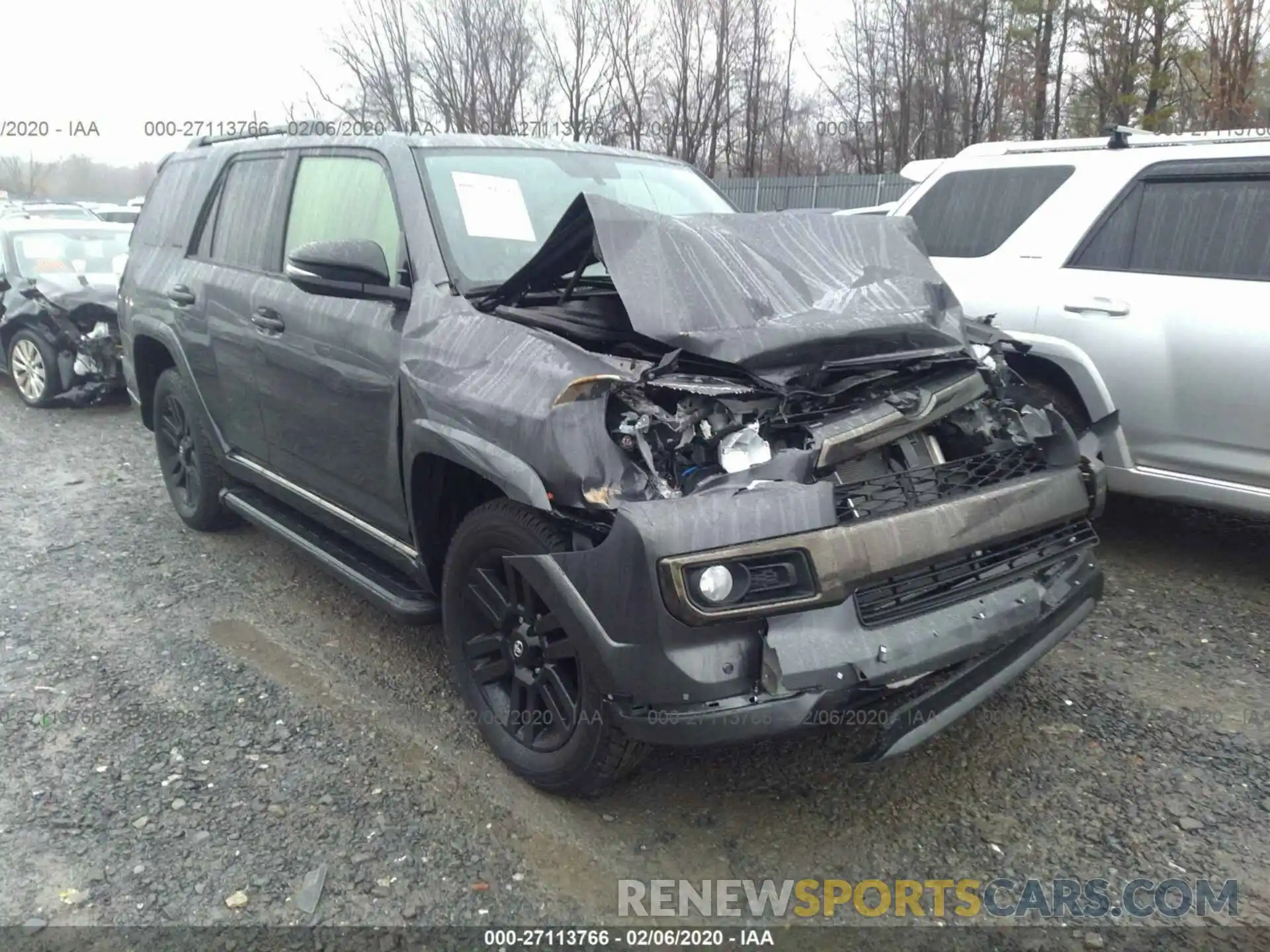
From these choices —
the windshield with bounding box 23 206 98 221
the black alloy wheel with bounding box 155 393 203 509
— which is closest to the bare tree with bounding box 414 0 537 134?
the windshield with bounding box 23 206 98 221

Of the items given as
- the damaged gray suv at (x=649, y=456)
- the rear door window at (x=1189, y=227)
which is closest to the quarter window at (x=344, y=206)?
the damaged gray suv at (x=649, y=456)

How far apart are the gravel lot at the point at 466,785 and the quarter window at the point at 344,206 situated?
160 cm

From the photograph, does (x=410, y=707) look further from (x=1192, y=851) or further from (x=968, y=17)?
(x=968, y=17)

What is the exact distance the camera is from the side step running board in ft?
11.1

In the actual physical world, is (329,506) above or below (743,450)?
below

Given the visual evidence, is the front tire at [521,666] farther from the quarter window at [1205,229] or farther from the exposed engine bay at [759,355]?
the quarter window at [1205,229]

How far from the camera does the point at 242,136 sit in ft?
15.9

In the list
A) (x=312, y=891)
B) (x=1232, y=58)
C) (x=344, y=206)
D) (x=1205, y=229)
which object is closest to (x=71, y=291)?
(x=344, y=206)

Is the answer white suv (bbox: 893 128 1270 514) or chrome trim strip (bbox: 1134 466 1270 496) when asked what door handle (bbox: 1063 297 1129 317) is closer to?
white suv (bbox: 893 128 1270 514)

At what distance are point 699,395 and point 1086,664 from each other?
2.04 metres

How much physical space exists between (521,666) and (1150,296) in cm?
332

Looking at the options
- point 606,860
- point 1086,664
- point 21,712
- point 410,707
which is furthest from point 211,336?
point 1086,664

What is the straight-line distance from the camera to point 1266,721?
3.31 metres

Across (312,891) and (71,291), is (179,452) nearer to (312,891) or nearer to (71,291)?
(312,891)
